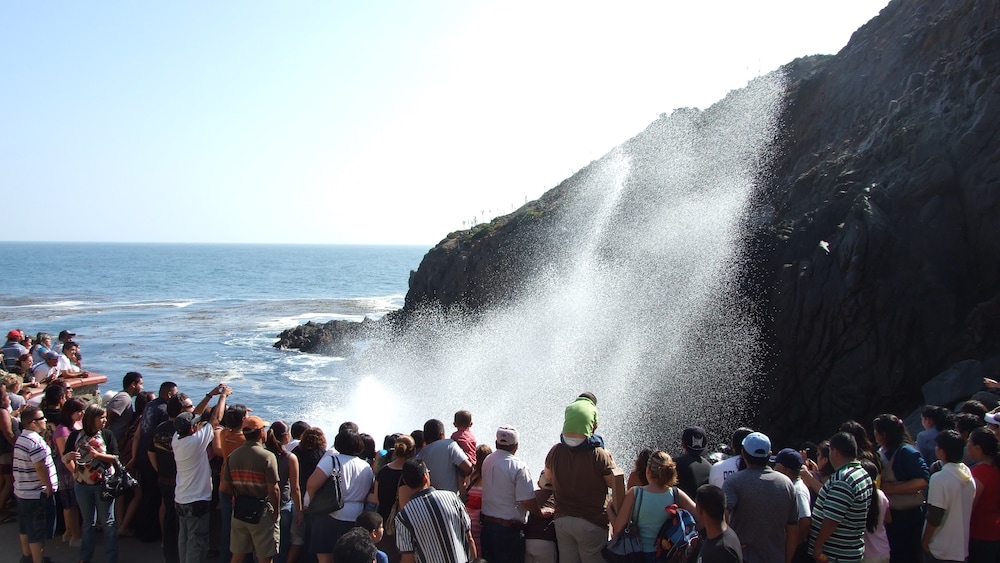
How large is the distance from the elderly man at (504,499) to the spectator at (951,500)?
352 centimetres

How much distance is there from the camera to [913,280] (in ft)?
61.1

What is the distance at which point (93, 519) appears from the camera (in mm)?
7469

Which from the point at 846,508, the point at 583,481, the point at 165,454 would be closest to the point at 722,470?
the point at 846,508

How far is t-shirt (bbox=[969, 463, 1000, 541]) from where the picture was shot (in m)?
6.22

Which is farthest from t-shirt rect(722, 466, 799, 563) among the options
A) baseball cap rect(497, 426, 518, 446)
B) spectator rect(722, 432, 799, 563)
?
baseball cap rect(497, 426, 518, 446)

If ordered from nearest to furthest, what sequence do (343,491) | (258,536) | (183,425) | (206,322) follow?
(343,491) → (258,536) → (183,425) → (206,322)

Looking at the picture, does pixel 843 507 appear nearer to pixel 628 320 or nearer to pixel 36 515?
pixel 36 515

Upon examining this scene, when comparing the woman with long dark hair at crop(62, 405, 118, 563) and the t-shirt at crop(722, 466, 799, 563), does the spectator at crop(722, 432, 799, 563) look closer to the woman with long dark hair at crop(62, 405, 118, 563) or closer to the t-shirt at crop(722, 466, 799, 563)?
the t-shirt at crop(722, 466, 799, 563)

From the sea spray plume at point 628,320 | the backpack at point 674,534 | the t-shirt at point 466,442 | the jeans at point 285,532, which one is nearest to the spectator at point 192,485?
the jeans at point 285,532

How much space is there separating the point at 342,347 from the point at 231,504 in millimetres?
42793

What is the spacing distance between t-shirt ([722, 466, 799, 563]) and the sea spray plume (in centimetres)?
1341

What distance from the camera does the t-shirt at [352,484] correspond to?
6.66 metres

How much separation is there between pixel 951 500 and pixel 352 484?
17.6ft

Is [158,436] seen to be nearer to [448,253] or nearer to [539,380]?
[539,380]
